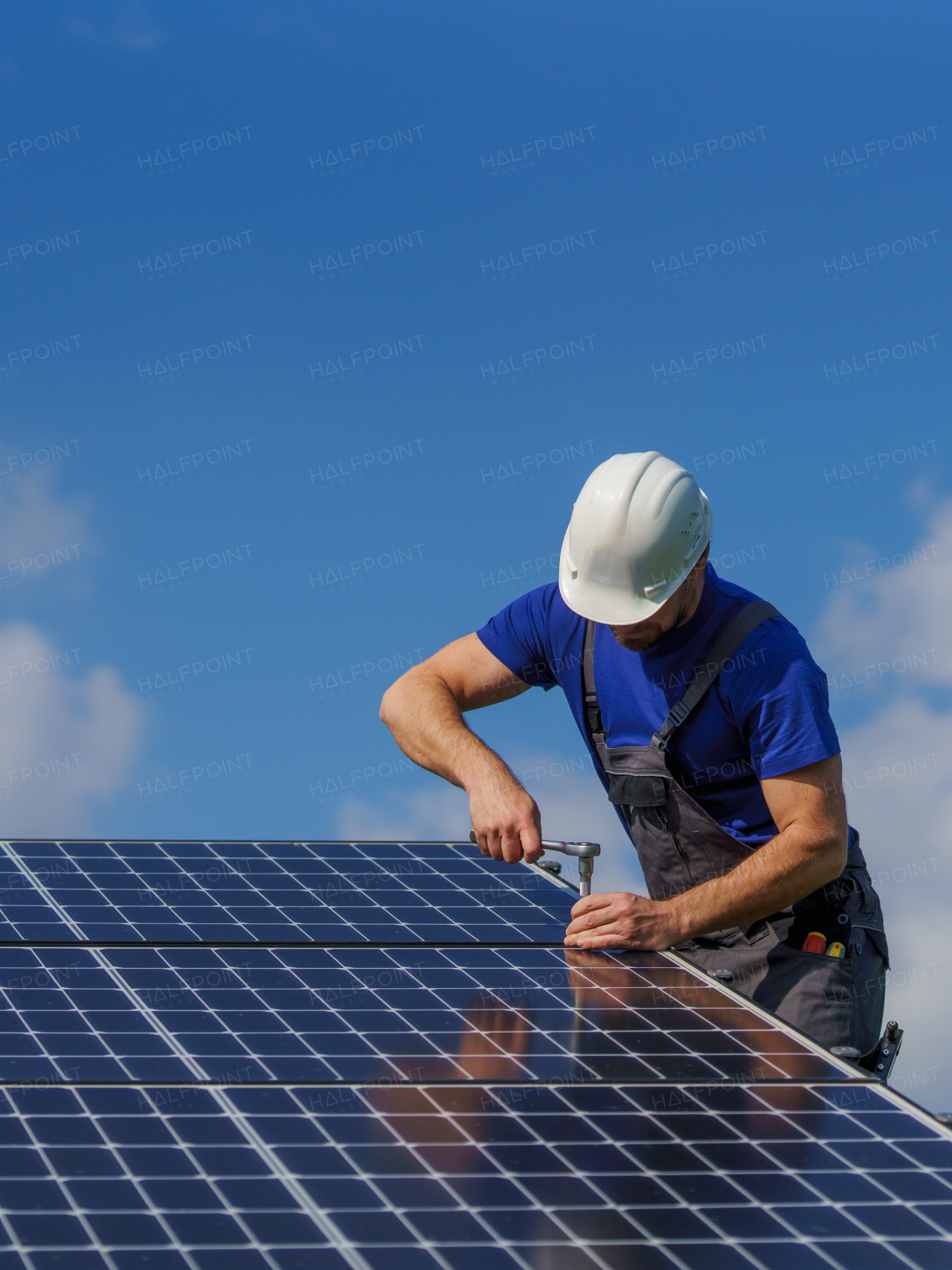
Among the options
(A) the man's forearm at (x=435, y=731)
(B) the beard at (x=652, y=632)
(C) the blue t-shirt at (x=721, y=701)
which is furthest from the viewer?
(A) the man's forearm at (x=435, y=731)

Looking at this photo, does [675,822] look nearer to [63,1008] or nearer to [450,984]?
[450,984]

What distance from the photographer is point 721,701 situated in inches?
179

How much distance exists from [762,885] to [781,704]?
2.05ft

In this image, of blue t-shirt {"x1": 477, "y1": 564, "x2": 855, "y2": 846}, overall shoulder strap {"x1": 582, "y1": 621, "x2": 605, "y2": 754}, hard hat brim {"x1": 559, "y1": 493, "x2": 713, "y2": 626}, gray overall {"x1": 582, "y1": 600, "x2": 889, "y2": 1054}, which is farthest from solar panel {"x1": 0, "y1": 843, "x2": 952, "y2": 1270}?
hard hat brim {"x1": 559, "y1": 493, "x2": 713, "y2": 626}

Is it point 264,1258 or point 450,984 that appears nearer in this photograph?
point 264,1258

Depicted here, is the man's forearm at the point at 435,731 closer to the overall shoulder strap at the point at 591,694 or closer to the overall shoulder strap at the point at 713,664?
the overall shoulder strap at the point at 591,694

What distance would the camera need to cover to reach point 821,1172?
8.38ft

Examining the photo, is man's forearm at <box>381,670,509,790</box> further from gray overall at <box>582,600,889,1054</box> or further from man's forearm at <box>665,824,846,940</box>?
man's forearm at <box>665,824,846,940</box>

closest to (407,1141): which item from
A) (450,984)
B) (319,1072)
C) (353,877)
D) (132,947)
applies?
(319,1072)

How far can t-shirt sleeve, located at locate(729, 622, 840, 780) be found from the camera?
4344 mm

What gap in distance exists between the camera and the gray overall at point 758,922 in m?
4.58

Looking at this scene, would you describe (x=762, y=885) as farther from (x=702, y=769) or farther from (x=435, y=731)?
(x=435, y=731)

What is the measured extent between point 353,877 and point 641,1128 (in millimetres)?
2592

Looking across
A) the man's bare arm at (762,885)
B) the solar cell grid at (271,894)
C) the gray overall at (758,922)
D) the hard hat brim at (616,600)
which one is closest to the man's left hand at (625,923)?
the man's bare arm at (762,885)
